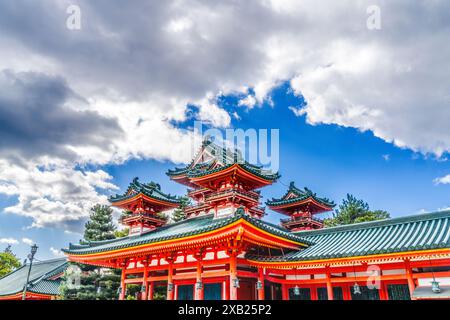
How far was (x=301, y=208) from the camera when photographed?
27578mm

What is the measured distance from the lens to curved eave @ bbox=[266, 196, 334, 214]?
2685 centimetres

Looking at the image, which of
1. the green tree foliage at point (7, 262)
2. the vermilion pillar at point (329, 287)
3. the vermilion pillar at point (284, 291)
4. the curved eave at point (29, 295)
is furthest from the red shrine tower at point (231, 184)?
the green tree foliage at point (7, 262)

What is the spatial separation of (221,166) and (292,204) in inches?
313

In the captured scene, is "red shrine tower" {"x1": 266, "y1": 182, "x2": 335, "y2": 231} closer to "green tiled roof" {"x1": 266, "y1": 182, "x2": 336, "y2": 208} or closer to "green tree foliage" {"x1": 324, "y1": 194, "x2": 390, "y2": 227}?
"green tiled roof" {"x1": 266, "y1": 182, "x2": 336, "y2": 208}

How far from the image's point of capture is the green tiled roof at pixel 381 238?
566 inches

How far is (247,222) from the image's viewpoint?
49.2ft

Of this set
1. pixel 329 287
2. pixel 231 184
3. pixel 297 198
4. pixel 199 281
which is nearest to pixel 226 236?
pixel 199 281

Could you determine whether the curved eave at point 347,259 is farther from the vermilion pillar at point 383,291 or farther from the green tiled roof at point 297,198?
the green tiled roof at point 297,198

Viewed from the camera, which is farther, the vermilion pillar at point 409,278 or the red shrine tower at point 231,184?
the red shrine tower at point 231,184

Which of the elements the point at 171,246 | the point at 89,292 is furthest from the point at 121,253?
the point at 89,292

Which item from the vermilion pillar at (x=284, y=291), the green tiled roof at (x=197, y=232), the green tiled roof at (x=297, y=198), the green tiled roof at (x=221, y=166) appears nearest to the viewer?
the green tiled roof at (x=197, y=232)

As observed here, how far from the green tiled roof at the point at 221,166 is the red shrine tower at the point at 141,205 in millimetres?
3451
